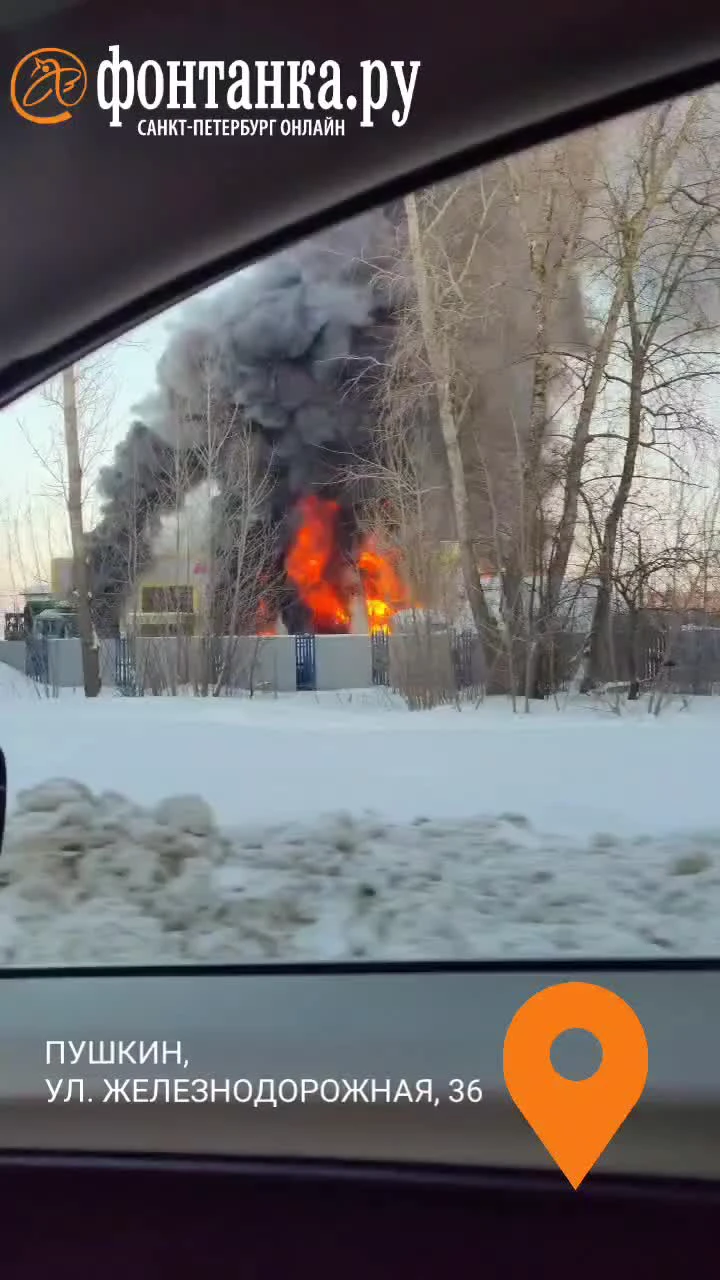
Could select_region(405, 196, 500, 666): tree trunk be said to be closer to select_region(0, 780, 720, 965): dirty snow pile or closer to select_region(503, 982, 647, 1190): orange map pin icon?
select_region(0, 780, 720, 965): dirty snow pile

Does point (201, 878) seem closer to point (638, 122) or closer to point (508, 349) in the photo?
point (508, 349)

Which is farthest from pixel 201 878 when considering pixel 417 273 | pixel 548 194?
pixel 548 194

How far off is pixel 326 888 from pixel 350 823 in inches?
6.8

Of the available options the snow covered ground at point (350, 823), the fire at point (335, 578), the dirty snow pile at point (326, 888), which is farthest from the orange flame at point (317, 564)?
the dirty snow pile at point (326, 888)

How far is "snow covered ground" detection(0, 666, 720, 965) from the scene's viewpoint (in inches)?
67.0

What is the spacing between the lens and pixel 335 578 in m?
2.02

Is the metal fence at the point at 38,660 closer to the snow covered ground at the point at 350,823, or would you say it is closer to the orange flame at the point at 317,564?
the snow covered ground at the point at 350,823

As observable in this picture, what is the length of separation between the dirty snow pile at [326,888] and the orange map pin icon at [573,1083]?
209mm

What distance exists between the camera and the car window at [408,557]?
191 cm

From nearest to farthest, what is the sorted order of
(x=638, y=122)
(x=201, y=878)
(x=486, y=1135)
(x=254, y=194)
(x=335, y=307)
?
(x=486, y=1135), (x=254, y=194), (x=201, y=878), (x=638, y=122), (x=335, y=307)

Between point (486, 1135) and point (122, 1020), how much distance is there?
0.46 metres

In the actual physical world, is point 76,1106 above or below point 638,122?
below

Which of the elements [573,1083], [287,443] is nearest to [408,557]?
[287,443]

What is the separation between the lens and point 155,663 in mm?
1977
